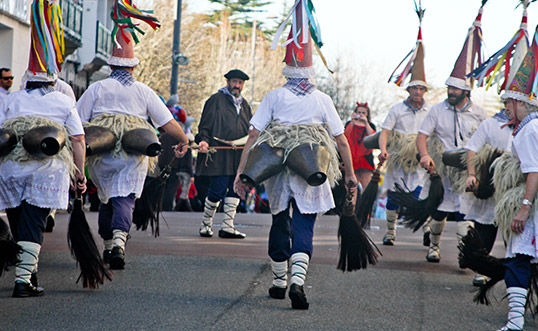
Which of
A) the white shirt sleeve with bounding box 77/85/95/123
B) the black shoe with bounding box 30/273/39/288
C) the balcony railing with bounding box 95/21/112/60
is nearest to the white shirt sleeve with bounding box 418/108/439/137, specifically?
the white shirt sleeve with bounding box 77/85/95/123

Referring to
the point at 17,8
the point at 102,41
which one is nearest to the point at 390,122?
the point at 17,8

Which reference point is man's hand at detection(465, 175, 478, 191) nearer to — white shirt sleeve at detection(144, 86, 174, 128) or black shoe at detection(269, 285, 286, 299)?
black shoe at detection(269, 285, 286, 299)

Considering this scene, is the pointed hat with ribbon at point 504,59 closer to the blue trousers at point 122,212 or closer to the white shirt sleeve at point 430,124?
the white shirt sleeve at point 430,124

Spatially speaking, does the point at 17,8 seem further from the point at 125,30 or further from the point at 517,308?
the point at 517,308

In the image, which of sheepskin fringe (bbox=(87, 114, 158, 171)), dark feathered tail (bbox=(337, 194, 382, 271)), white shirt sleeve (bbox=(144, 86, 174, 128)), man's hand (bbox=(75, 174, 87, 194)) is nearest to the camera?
man's hand (bbox=(75, 174, 87, 194))

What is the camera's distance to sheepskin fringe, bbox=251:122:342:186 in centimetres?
682

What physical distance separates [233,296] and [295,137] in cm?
132

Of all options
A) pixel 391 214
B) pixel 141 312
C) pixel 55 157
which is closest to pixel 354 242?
pixel 141 312

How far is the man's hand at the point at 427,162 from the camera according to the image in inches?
366

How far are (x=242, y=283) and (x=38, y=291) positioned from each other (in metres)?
1.75

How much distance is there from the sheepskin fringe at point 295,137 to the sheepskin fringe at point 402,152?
386 centimetres

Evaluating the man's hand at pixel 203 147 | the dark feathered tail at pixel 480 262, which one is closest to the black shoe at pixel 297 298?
the dark feathered tail at pixel 480 262

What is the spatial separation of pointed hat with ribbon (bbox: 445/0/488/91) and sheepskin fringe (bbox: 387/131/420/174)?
126 centimetres

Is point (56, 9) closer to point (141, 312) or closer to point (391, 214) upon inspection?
point (141, 312)
